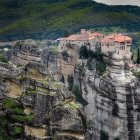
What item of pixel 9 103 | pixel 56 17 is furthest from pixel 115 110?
pixel 56 17

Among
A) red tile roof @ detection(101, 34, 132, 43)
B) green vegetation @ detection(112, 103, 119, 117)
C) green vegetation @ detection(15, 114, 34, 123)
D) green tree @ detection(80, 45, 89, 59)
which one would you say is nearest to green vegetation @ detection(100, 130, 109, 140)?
green vegetation @ detection(112, 103, 119, 117)

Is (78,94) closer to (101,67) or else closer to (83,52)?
(101,67)

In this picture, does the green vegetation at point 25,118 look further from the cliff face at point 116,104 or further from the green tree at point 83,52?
the green tree at point 83,52

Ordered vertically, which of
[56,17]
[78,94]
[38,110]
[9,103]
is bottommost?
[78,94]

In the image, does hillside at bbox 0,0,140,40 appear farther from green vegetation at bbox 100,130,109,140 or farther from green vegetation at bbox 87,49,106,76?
green vegetation at bbox 100,130,109,140

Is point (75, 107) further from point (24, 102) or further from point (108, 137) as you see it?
point (108, 137)
